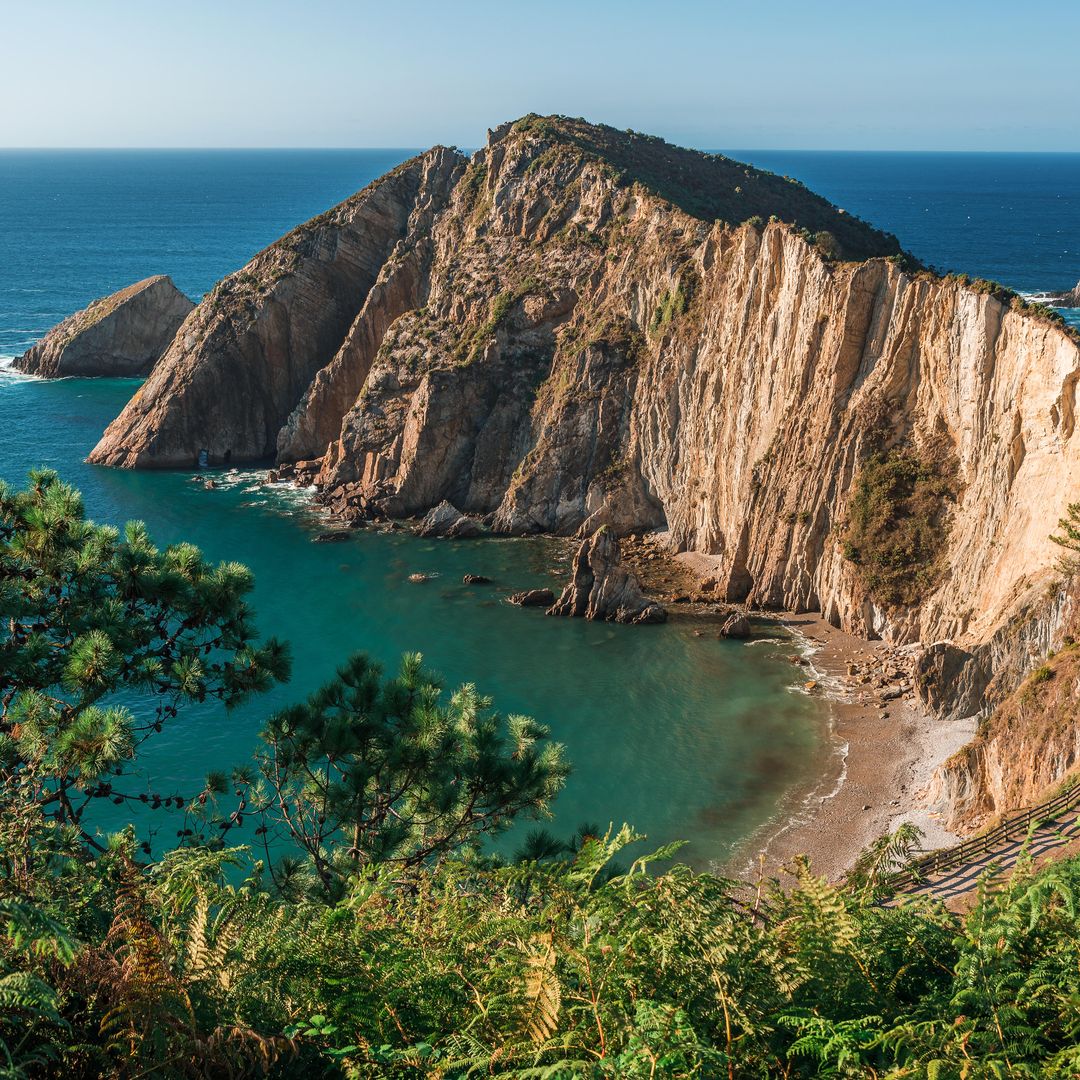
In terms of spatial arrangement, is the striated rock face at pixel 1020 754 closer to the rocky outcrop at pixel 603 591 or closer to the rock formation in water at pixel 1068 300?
the rocky outcrop at pixel 603 591

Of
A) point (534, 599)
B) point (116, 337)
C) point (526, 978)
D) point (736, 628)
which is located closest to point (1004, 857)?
point (526, 978)

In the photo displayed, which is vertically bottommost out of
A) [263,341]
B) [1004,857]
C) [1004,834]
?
[1004,834]

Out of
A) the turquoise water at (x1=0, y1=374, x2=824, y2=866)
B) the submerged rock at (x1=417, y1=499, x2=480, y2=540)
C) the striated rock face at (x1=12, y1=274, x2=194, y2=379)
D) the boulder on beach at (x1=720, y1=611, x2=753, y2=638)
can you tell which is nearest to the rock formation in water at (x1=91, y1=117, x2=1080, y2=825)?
the submerged rock at (x1=417, y1=499, x2=480, y2=540)

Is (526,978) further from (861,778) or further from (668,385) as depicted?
(668,385)

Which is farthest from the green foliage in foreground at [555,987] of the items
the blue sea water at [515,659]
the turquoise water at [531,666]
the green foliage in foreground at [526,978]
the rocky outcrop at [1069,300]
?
the rocky outcrop at [1069,300]

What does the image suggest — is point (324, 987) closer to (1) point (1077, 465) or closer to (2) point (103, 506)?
(1) point (1077, 465)
